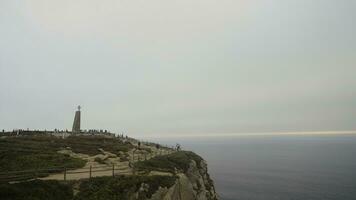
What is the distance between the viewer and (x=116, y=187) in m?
26.3

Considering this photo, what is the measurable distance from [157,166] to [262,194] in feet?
135

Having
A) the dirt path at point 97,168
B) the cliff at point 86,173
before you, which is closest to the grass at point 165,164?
the cliff at point 86,173

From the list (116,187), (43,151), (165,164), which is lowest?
(116,187)

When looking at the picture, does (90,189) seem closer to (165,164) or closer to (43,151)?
(165,164)

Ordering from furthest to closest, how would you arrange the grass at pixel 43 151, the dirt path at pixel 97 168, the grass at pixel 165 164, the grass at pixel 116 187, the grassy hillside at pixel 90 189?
the grass at pixel 165 164 → the grass at pixel 43 151 → the dirt path at pixel 97 168 → the grass at pixel 116 187 → the grassy hillside at pixel 90 189

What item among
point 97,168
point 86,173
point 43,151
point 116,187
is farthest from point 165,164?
point 43,151

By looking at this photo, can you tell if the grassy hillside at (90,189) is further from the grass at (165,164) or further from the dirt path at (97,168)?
the grass at (165,164)

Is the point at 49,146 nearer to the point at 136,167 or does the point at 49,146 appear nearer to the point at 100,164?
the point at 100,164

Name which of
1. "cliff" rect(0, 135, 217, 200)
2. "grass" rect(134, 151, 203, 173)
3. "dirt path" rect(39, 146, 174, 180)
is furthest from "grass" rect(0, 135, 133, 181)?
"grass" rect(134, 151, 203, 173)

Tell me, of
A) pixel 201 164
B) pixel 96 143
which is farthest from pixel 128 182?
pixel 201 164

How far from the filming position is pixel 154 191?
27.5 metres

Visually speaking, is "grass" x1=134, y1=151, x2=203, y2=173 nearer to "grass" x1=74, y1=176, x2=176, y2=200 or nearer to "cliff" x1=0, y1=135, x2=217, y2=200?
"cliff" x1=0, y1=135, x2=217, y2=200

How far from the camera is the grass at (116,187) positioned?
24.8m

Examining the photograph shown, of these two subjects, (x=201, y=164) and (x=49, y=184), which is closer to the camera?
(x=49, y=184)
